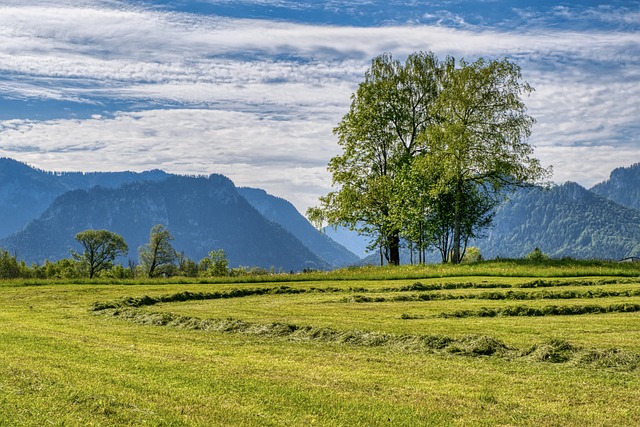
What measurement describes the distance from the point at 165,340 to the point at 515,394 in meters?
9.95

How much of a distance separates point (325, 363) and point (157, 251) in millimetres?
118121

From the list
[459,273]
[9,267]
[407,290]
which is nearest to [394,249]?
[459,273]

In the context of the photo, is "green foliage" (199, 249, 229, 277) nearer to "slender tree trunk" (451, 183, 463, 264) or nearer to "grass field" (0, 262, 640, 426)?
"slender tree trunk" (451, 183, 463, 264)

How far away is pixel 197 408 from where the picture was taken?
35.3 feet

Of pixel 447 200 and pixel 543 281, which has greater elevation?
pixel 447 200

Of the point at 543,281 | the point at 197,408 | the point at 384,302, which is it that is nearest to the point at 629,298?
the point at 543,281

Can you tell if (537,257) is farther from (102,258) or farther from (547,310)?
(102,258)

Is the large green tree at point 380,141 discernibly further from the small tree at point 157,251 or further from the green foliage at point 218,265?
the small tree at point 157,251

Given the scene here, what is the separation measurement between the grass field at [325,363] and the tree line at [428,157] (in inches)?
1012

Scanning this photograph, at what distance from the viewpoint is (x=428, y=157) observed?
175ft

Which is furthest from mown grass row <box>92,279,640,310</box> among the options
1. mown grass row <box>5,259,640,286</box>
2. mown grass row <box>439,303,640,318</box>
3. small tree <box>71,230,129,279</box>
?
small tree <box>71,230,129,279</box>

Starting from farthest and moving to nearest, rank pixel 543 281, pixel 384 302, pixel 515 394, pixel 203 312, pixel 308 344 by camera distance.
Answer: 1. pixel 543 281
2. pixel 384 302
3. pixel 203 312
4. pixel 308 344
5. pixel 515 394

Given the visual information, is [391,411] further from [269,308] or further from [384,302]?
[384,302]

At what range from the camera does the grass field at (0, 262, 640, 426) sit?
10.6 m
